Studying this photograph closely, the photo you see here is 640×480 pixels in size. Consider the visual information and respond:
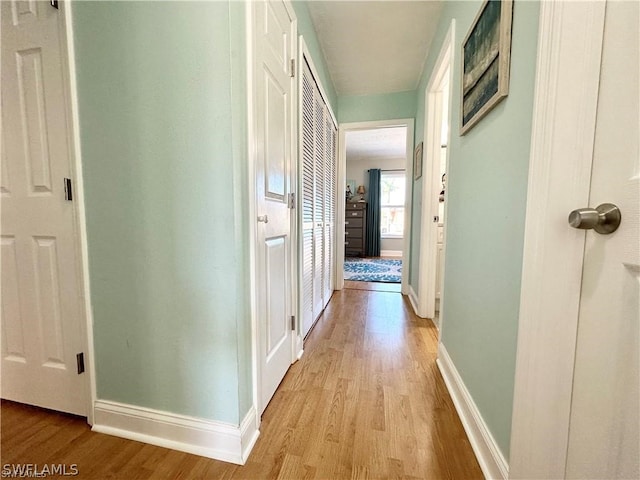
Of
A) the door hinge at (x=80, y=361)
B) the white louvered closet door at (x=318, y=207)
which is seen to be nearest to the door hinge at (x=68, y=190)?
the door hinge at (x=80, y=361)

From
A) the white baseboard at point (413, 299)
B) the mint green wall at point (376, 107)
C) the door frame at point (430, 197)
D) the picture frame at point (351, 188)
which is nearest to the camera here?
the door frame at point (430, 197)

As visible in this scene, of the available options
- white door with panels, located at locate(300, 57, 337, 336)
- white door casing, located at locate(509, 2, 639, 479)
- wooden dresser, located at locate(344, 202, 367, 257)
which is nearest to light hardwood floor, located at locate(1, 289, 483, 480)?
white door casing, located at locate(509, 2, 639, 479)

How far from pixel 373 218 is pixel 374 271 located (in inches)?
83.4

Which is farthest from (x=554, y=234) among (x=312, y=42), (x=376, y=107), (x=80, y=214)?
(x=376, y=107)

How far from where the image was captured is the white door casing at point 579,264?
0.56 meters

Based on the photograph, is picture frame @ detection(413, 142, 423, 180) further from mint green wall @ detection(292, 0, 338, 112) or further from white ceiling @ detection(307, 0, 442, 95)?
mint green wall @ detection(292, 0, 338, 112)

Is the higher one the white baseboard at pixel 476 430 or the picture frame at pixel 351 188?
the picture frame at pixel 351 188

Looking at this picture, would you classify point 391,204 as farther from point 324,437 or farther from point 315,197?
point 324,437

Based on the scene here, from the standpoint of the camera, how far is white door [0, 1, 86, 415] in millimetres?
997

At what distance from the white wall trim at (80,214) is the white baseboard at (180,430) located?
105 millimetres

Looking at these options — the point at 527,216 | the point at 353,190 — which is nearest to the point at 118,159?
the point at 527,216

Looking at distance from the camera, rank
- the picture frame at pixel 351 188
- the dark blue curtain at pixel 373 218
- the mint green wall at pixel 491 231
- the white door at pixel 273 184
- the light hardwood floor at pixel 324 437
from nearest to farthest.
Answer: the mint green wall at pixel 491 231 < the light hardwood floor at pixel 324 437 < the white door at pixel 273 184 < the dark blue curtain at pixel 373 218 < the picture frame at pixel 351 188

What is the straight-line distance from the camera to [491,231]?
98cm

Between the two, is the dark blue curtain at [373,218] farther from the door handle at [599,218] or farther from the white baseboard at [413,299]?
the door handle at [599,218]
